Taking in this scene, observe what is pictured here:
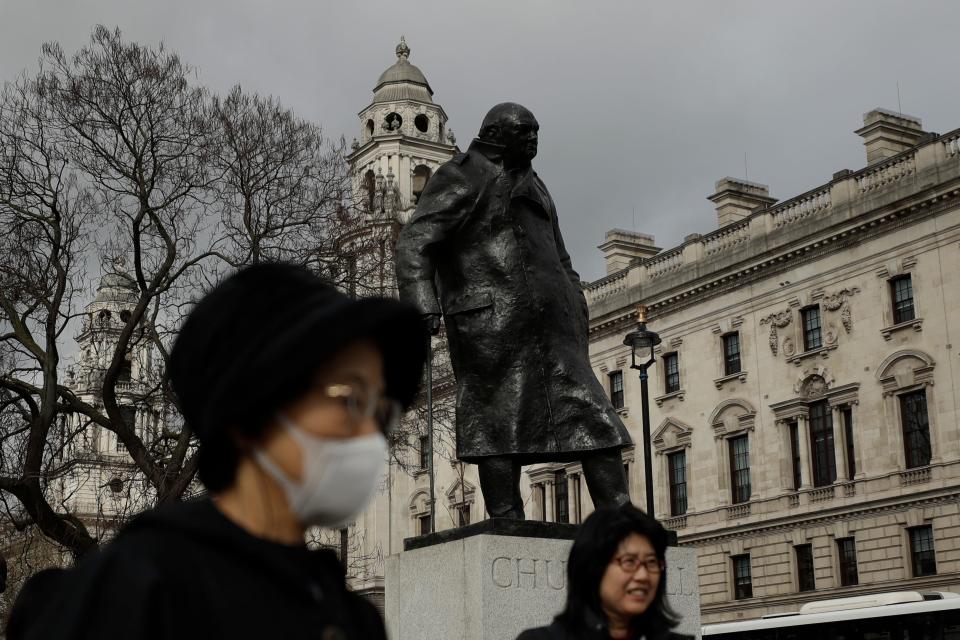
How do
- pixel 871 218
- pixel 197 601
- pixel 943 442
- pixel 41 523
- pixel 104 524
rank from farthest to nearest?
pixel 871 218 → pixel 943 442 → pixel 104 524 → pixel 41 523 → pixel 197 601

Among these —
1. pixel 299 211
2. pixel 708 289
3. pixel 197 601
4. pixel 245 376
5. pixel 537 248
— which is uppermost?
pixel 708 289

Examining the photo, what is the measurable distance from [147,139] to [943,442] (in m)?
25.4

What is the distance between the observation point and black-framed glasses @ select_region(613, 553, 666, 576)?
3.97 metres

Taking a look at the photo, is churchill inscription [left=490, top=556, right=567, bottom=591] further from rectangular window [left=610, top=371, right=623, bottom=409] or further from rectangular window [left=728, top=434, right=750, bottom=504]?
rectangular window [left=610, top=371, right=623, bottom=409]

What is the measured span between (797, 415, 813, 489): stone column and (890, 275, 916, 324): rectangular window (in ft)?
15.9

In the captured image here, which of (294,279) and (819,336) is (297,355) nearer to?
(294,279)

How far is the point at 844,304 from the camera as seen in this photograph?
42.0m

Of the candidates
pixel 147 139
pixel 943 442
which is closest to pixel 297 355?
pixel 147 139

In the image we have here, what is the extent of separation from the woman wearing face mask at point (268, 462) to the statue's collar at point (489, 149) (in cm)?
639

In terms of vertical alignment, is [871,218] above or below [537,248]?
above

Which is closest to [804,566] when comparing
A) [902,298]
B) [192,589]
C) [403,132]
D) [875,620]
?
[902,298]

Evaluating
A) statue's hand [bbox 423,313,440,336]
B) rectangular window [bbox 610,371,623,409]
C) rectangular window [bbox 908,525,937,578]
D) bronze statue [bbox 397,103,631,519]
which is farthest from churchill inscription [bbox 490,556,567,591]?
rectangular window [bbox 610,371,623,409]

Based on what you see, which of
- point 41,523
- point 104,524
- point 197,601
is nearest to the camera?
point 197,601

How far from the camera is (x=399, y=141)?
7400 cm
